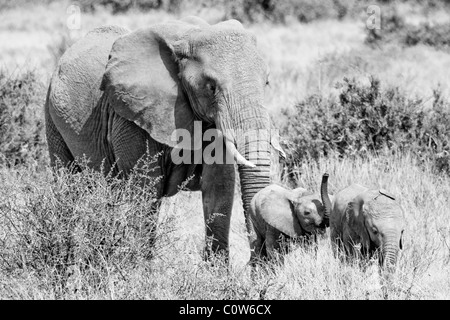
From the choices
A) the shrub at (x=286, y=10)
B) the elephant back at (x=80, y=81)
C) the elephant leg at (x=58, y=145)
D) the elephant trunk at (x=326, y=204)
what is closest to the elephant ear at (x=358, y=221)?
the elephant trunk at (x=326, y=204)

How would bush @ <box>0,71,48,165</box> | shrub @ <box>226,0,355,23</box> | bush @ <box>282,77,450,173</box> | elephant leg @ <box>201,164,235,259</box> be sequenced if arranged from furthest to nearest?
shrub @ <box>226,0,355,23</box>, bush @ <box>0,71,48,165</box>, bush @ <box>282,77,450,173</box>, elephant leg @ <box>201,164,235,259</box>

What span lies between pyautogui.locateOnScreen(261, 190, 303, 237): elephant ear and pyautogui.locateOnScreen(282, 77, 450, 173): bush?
271 centimetres

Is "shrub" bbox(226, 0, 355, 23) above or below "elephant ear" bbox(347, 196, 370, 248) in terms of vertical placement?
below

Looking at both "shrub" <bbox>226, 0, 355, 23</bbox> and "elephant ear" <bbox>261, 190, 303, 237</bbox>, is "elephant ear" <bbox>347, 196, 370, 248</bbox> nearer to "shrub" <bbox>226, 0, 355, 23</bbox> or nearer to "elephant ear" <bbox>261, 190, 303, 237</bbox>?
"elephant ear" <bbox>261, 190, 303, 237</bbox>

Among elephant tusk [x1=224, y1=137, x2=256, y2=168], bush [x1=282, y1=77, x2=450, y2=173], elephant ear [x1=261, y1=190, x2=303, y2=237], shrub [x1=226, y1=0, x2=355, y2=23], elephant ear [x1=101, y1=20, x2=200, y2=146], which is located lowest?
shrub [x1=226, y1=0, x2=355, y2=23]

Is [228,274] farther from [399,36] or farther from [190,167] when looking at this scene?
[399,36]

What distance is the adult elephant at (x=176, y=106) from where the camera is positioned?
22.3ft

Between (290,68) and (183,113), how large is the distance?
11.7 metres

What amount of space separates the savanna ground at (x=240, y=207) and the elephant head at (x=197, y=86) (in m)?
0.56

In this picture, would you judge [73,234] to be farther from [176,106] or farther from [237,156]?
[176,106]

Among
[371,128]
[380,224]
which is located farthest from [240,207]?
[380,224]

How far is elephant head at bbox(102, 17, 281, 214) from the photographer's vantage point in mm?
6764

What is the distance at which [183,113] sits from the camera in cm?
734

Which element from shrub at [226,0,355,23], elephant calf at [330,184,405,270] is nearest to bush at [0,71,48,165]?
elephant calf at [330,184,405,270]
